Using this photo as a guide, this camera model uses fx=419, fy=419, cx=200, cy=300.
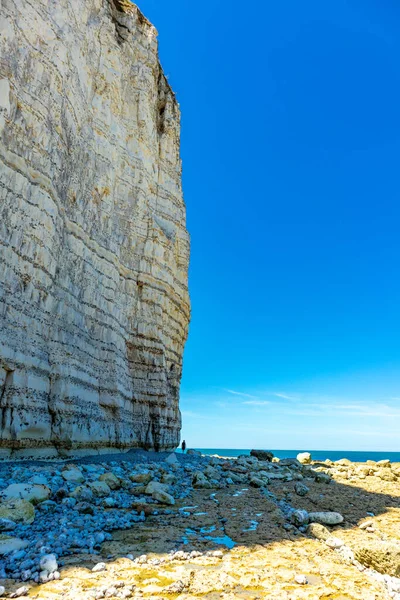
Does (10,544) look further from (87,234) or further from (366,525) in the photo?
(87,234)

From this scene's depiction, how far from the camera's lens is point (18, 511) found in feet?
21.2

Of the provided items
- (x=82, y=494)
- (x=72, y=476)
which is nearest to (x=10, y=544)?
(x=82, y=494)

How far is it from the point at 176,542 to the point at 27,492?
278 centimetres

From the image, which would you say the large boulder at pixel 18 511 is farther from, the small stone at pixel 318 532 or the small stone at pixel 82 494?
the small stone at pixel 318 532

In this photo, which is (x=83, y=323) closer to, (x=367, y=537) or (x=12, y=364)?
(x=12, y=364)

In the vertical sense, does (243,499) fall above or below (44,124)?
below

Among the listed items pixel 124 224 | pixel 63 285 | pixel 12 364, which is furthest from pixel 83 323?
pixel 124 224

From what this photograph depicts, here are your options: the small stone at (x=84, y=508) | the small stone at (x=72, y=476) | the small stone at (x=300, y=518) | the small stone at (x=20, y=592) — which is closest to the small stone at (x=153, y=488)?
the small stone at (x=72, y=476)

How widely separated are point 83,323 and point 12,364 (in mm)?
4368

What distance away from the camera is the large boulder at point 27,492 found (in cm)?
703

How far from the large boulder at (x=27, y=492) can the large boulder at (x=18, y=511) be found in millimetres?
290

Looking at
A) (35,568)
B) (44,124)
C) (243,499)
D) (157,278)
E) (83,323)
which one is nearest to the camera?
(35,568)

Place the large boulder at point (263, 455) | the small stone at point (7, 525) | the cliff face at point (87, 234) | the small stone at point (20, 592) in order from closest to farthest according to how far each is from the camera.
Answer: the small stone at point (20, 592) → the small stone at point (7, 525) → the cliff face at point (87, 234) → the large boulder at point (263, 455)

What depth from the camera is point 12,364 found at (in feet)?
35.8
